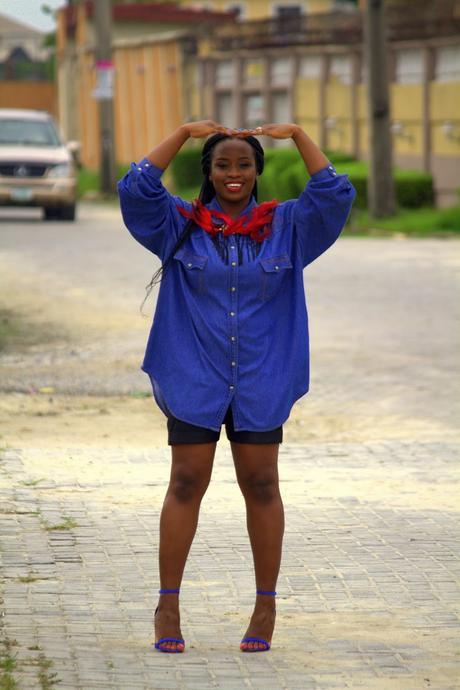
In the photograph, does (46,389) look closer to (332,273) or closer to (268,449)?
(268,449)

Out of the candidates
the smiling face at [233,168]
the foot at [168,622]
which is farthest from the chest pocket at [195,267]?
the foot at [168,622]

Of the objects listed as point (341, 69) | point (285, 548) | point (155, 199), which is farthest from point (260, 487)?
point (341, 69)

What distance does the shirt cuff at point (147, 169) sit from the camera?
212 inches

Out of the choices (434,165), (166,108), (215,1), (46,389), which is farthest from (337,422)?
(215,1)

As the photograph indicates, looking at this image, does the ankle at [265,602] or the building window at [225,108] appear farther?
the building window at [225,108]

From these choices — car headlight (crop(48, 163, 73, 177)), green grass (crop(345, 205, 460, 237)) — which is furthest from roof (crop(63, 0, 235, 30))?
green grass (crop(345, 205, 460, 237))

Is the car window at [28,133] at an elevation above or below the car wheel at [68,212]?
above

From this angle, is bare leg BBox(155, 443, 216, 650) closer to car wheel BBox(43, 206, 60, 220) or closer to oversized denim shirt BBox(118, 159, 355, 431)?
oversized denim shirt BBox(118, 159, 355, 431)

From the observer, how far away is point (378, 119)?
2720cm

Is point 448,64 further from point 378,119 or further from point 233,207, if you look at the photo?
point 233,207

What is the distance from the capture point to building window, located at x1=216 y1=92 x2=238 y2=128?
4197 centimetres

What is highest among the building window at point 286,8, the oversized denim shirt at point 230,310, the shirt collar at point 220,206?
the shirt collar at point 220,206

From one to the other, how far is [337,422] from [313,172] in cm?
481

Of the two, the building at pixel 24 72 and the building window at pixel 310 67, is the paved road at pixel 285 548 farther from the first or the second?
the building at pixel 24 72
